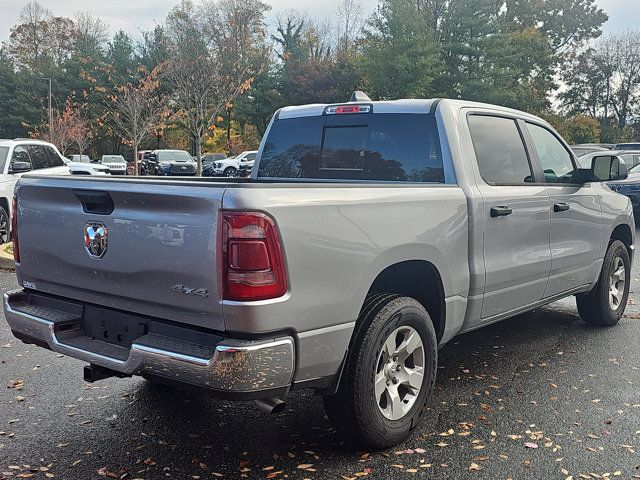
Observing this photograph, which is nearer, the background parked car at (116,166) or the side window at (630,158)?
the side window at (630,158)

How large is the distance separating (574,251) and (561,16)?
57.2 m

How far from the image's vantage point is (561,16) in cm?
5600

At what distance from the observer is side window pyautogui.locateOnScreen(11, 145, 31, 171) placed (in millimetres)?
11578

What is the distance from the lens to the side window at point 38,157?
39.5 ft

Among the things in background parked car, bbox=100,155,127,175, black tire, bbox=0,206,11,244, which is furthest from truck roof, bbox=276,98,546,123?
background parked car, bbox=100,155,127,175

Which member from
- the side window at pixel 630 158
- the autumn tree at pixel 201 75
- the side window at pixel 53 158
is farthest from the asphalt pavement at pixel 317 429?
the autumn tree at pixel 201 75

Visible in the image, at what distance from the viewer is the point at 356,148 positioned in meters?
4.63

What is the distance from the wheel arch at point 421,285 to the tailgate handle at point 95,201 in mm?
1508

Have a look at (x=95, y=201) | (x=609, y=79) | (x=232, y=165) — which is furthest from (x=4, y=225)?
(x=609, y=79)

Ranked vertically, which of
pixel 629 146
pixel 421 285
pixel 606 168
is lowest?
pixel 421 285

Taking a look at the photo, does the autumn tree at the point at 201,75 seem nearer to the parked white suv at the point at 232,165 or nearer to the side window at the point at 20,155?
the parked white suv at the point at 232,165

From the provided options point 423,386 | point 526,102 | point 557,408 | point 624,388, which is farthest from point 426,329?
point 526,102

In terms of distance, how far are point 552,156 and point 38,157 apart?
993cm

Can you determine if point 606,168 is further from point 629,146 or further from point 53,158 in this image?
point 629,146
